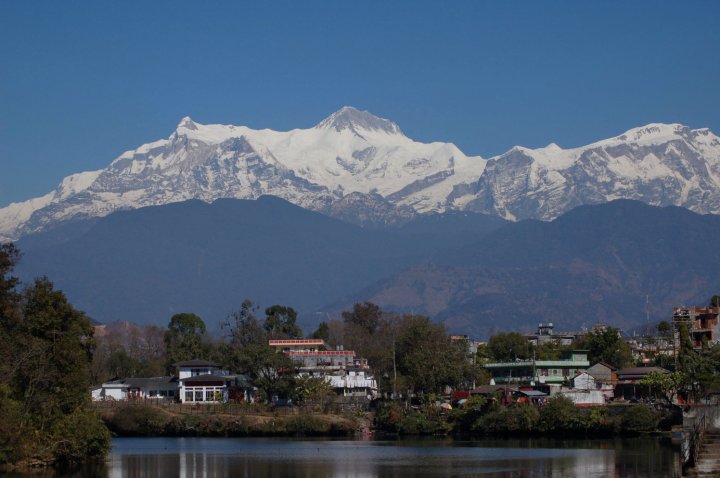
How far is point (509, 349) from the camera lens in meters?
156

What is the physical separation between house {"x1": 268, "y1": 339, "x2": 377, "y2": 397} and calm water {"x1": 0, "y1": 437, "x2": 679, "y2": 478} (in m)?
37.3

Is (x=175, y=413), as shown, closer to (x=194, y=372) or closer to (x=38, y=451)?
(x=194, y=372)

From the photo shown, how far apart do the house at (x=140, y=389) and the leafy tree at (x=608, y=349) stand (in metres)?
46.1

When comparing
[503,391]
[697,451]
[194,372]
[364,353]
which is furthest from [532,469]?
[364,353]

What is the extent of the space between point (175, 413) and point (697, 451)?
73156 millimetres

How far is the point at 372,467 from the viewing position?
2840 inches

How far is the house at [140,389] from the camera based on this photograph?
138 meters

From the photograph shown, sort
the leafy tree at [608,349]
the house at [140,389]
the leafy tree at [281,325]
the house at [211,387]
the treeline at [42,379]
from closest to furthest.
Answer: the treeline at [42,379]
the house at [211,387]
the house at [140,389]
the leafy tree at [608,349]
the leafy tree at [281,325]

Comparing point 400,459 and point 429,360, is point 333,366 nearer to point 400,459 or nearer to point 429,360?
point 429,360

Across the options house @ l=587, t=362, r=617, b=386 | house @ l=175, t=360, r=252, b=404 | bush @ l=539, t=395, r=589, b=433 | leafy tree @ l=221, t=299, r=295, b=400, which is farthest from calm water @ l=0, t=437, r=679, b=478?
house @ l=175, t=360, r=252, b=404

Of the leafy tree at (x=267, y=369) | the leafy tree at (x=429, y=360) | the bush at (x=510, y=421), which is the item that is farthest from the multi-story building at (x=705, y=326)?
the leafy tree at (x=267, y=369)

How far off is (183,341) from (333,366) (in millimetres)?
28771

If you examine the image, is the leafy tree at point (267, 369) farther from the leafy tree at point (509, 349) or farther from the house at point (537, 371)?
the leafy tree at point (509, 349)

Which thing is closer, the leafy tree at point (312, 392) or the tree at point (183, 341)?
the leafy tree at point (312, 392)
